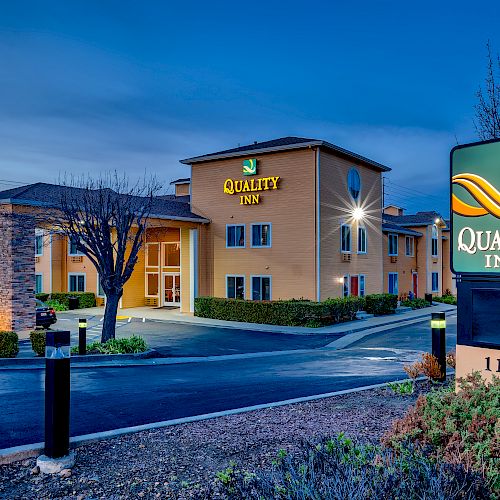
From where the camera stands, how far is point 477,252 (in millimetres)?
5871

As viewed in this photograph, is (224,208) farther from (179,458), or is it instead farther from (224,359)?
(179,458)

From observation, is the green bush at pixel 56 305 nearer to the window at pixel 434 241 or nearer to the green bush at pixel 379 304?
the green bush at pixel 379 304

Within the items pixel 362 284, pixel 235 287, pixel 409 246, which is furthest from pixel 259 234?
pixel 409 246

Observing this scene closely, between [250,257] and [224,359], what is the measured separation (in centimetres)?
1454

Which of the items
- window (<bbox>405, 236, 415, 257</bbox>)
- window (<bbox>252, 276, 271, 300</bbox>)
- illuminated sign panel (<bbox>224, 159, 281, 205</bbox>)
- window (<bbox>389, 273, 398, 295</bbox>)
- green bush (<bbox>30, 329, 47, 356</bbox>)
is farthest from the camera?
window (<bbox>405, 236, 415, 257</bbox>)

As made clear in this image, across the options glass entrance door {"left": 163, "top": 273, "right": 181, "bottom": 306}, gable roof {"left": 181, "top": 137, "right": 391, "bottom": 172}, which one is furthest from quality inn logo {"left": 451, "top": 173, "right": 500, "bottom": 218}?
glass entrance door {"left": 163, "top": 273, "right": 181, "bottom": 306}

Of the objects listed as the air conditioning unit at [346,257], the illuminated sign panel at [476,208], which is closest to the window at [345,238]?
the air conditioning unit at [346,257]

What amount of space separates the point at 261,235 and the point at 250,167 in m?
4.05

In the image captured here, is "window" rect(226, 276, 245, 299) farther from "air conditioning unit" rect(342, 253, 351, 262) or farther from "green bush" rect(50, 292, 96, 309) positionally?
"green bush" rect(50, 292, 96, 309)

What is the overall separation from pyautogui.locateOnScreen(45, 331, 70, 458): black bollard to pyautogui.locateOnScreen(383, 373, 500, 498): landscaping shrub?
10.6ft

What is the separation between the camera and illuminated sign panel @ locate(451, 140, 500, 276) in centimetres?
571

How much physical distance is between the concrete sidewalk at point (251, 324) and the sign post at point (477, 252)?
673 inches

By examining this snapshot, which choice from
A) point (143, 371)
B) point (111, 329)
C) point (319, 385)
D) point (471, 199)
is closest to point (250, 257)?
point (111, 329)

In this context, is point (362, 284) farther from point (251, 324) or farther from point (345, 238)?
point (251, 324)
